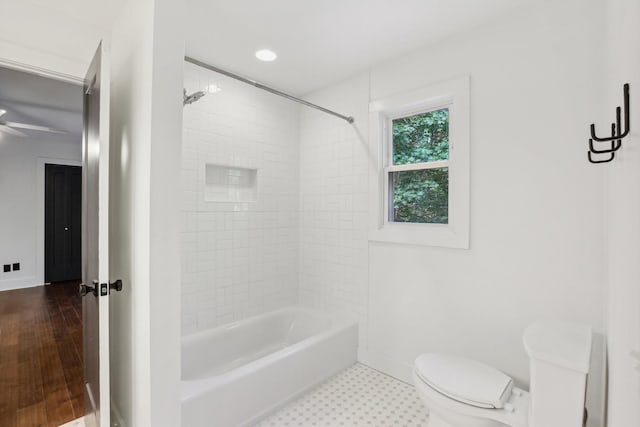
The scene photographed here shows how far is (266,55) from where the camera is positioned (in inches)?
90.9

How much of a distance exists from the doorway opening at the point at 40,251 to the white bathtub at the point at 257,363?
34.7 inches

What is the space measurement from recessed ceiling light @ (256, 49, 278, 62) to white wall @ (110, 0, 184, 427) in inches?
35.9

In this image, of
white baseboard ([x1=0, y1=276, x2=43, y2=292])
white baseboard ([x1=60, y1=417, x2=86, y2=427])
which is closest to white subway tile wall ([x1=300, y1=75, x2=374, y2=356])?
white baseboard ([x1=60, y1=417, x2=86, y2=427])

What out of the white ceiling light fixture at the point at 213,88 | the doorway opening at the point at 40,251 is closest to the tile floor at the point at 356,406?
the doorway opening at the point at 40,251

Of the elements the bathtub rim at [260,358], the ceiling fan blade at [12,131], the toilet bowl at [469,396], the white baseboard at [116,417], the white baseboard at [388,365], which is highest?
the ceiling fan blade at [12,131]

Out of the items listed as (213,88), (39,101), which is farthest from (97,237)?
(39,101)

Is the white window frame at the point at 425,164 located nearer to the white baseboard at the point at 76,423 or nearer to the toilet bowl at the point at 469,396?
the toilet bowl at the point at 469,396

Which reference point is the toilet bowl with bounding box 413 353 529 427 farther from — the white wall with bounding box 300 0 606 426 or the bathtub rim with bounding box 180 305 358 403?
the bathtub rim with bounding box 180 305 358 403

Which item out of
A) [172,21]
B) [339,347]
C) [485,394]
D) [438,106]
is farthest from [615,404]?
[172,21]

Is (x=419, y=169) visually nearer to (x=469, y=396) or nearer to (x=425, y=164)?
(x=425, y=164)

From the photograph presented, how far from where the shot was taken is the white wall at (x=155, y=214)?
4.17ft

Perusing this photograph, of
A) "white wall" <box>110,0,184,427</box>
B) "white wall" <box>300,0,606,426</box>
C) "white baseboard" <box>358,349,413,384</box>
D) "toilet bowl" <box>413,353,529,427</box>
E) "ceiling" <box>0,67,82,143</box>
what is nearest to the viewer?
"white wall" <box>110,0,184,427</box>

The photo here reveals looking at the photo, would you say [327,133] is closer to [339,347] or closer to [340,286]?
[340,286]

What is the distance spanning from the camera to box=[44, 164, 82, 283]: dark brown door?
5.18 metres
